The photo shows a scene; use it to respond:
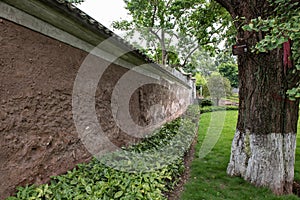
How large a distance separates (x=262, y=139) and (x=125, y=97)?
2.12 m

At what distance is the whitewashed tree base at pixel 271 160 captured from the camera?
10.1ft

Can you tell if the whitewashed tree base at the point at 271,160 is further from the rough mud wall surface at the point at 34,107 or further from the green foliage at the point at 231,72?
the green foliage at the point at 231,72

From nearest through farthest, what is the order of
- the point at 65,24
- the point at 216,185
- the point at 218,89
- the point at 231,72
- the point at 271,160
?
the point at 65,24
the point at 271,160
the point at 216,185
the point at 218,89
the point at 231,72

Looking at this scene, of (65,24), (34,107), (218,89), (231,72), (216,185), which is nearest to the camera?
(34,107)

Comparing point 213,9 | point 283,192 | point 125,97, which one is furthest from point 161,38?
point 283,192

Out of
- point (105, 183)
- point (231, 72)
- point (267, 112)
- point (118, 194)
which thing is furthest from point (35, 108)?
point (231, 72)

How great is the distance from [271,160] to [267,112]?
65 cm

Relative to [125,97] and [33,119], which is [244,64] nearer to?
[125,97]

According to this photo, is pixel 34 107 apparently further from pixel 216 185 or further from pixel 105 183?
pixel 216 185

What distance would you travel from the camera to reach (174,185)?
3.19 meters

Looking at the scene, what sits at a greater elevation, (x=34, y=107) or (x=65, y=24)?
(x=65, y=24)

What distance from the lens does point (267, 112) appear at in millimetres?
3105

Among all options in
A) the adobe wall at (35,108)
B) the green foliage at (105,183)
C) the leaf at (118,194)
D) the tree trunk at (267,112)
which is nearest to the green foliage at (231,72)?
the tree trunk at (267,112)

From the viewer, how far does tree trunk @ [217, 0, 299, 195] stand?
3020mm
